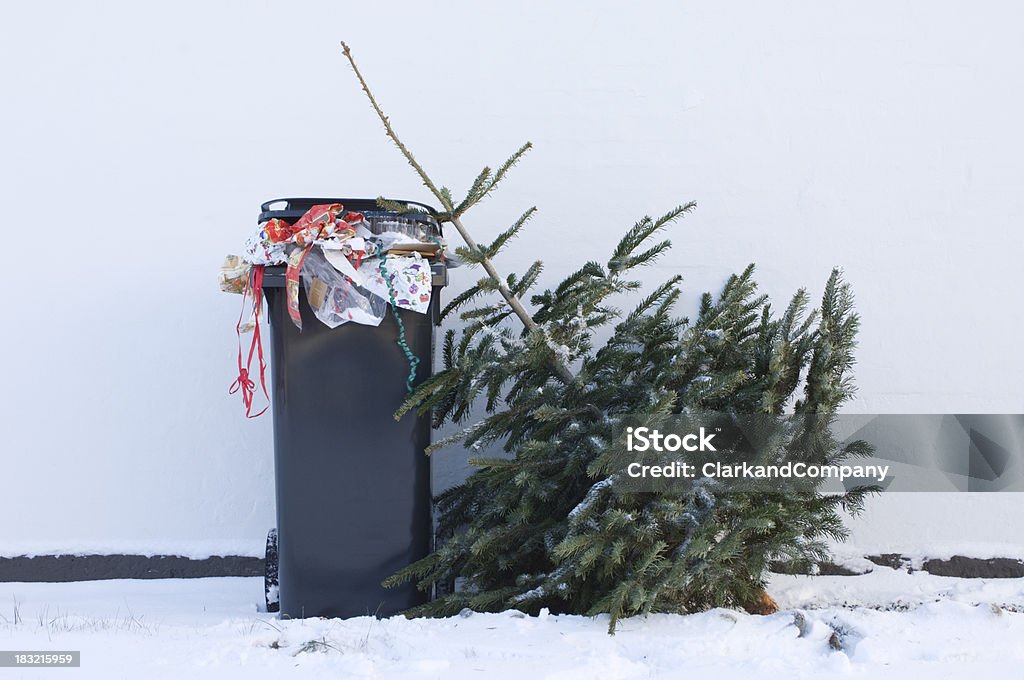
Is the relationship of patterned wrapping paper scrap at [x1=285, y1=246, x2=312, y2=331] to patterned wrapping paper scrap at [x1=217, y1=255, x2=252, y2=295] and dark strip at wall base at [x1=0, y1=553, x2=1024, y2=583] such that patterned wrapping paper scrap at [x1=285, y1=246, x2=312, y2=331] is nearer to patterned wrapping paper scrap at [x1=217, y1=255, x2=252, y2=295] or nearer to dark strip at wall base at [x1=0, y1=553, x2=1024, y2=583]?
patterned wrapping paper scrap at [x1=217, y1=255, x2=252, y2=295]

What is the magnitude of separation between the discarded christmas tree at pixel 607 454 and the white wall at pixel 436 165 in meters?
0.65

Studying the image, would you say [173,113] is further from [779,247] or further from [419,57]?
[779,247]

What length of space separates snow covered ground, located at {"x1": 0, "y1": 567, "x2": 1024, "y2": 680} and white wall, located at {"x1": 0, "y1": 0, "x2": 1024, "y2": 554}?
Answer: 81cm

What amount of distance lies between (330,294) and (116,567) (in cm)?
174

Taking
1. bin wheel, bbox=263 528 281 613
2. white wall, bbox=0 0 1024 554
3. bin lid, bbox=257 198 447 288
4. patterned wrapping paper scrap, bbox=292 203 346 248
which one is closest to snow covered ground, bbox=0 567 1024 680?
bin wheel, bbox=263 528 281 613

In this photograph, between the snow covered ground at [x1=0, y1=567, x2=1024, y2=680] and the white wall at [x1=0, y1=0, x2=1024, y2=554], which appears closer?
the snow covered ground at [x1=0, y1=567, x2=1024, y2=680]

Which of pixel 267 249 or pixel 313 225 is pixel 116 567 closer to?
pixel 267 249

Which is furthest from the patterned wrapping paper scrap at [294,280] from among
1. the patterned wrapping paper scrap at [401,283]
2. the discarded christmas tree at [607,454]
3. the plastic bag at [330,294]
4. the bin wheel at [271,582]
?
→ the bin wheel at [271,582]

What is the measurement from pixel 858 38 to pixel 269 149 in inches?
97.6

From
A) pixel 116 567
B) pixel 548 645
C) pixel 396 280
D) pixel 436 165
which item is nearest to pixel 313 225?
pixel 396 280

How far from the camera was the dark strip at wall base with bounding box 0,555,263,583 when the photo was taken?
338cm

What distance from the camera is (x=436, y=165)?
3.40m

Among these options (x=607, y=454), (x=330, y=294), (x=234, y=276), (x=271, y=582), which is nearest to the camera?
(x=607, y=454)

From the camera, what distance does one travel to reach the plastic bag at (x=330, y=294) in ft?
8.38
